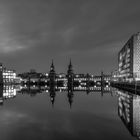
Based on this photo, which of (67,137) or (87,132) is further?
(87,132)

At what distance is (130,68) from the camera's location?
12644 cm

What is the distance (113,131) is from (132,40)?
110m

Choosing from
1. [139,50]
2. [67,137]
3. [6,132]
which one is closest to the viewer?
[67,137]

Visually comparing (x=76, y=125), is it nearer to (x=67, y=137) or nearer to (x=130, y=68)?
(x=67, y=137)

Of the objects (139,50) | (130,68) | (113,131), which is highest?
(139,50)

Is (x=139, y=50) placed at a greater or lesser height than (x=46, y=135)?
greater

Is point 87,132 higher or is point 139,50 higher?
point 139,50

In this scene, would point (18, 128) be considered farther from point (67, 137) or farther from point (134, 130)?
point (134, 130)

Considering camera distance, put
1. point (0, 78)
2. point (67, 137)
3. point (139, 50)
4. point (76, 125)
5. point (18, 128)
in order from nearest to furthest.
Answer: point (67, 137) < point (18, 128) < point (76, 125) < point (139, 50) < point (0, 78)

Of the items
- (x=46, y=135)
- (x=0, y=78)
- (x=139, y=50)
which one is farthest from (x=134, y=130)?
(x=0, y=78)

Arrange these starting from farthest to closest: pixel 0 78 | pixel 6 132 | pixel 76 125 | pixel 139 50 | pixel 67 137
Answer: pixel 0 78 < pixel 139 50 < pixel 76 125 < pixel 6 132 < pixel 67 137

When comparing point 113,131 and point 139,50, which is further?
point 139,50

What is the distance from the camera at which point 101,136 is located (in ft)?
61.7

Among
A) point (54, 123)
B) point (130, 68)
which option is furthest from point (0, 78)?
point (54, 123)
